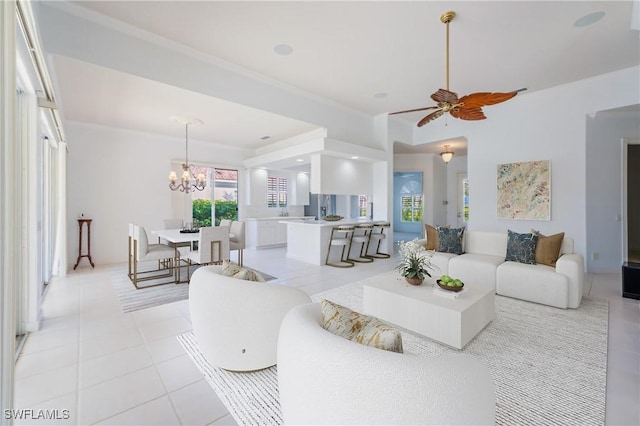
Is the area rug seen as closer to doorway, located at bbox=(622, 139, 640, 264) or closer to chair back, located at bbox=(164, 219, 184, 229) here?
chair back, located at bbox=(164, 219, 184, 229)

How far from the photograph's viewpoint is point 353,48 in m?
3.77

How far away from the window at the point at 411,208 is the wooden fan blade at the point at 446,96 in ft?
21.7

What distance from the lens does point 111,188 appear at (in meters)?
5.64

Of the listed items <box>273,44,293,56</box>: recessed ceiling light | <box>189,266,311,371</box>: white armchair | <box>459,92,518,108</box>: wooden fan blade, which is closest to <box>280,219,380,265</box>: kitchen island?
<box>273,44,293,56</box>: recessed ceiling light

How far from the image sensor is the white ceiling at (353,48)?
303 centimetres

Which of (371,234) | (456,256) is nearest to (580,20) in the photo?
(456,256)

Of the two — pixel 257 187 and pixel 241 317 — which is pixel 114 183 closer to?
pixel 257 187

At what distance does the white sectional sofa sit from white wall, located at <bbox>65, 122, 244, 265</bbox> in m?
5.94

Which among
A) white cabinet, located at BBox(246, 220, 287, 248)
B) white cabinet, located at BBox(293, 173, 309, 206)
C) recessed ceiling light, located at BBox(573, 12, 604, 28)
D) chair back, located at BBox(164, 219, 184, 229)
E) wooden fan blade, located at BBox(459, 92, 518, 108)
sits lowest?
white cabinet, located at BBox(246, 220, 287, 248)

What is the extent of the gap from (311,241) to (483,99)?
3969mm

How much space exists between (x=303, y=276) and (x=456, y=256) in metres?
2.48

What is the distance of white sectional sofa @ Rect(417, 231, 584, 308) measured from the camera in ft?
10.4

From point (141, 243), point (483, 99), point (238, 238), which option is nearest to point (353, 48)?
point (483, 99)

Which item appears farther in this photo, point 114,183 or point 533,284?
point 114,183
